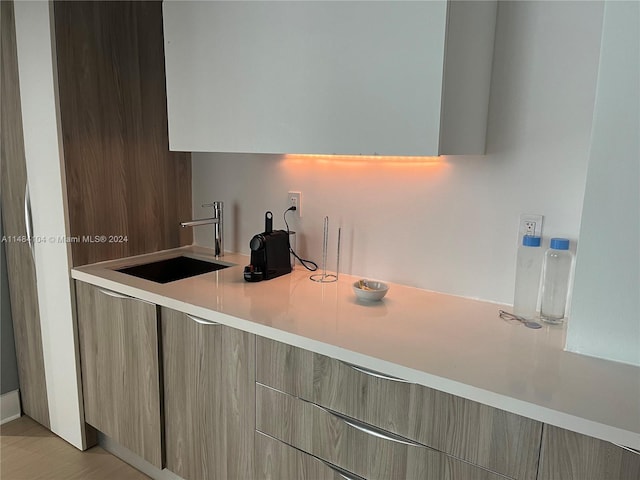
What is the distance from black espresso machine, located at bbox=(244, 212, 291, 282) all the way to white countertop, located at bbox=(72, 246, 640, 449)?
0.14 feet

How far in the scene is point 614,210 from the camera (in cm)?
120

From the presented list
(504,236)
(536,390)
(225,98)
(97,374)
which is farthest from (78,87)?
(536,390)

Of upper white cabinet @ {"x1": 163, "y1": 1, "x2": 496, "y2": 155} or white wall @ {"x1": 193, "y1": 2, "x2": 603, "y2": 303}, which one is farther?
white wall @ {"x1": 193, "y1": 2, "x2": 603, "y2": 303}

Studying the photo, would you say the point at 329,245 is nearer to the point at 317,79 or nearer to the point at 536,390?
the point at 317,79

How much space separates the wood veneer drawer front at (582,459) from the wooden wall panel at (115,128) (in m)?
1.90

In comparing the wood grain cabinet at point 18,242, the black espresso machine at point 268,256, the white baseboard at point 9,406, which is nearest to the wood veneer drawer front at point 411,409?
the black espresso machine at point 268,256

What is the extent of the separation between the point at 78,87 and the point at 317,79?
3.62 ft

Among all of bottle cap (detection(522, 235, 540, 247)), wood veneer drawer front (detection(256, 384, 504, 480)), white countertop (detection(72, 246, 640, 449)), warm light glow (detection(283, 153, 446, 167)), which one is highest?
warm light glow (detection(283, 153, 446, 167))

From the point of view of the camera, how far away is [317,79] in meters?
1.54

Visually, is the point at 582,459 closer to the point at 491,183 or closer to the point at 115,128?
the point at 491,183

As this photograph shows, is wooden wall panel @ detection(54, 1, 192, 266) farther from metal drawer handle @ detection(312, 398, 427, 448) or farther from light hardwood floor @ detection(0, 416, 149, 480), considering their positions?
metal drawer handle @ detection(312, 398, 427, 448)

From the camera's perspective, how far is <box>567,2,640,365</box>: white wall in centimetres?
116

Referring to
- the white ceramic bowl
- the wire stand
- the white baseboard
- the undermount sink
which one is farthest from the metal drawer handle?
the white baseboard

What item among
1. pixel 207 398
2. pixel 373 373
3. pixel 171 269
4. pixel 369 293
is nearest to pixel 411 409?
pixel 373 373
